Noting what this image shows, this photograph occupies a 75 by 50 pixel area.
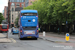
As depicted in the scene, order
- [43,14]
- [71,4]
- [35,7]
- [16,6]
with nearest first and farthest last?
1. [71,4]
2. [43,14]
3. [35,7]
4. [16,6]

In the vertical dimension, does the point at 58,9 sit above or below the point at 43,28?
above

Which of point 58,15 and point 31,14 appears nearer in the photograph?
point 31,14

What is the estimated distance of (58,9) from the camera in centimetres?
3522

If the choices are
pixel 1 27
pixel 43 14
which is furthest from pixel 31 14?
pixel 1 27

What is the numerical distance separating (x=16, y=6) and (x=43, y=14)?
123 meters

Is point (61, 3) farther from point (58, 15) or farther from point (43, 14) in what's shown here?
point (43, 14)

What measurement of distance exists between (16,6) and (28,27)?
14732 cm

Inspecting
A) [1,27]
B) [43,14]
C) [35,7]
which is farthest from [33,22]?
[1,27]

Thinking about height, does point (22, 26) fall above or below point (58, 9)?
below

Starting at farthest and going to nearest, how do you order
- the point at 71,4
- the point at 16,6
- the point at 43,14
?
the point at 16,6 < the point at 43,14 < the point at 71,4

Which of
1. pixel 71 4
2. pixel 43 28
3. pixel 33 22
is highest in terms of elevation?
pixel 71 4

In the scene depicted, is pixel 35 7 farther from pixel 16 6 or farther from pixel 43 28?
pixel 16 6

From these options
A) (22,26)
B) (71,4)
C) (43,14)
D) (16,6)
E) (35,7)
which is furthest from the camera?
(16,6)

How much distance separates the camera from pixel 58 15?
120ft
